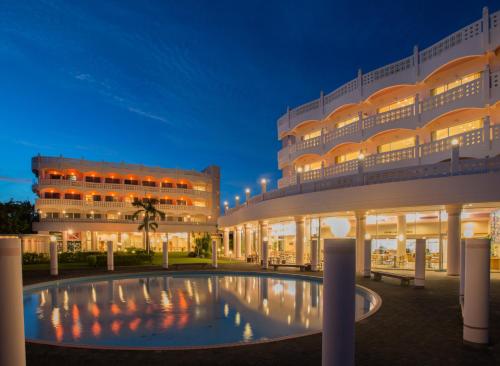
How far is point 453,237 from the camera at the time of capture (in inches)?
717

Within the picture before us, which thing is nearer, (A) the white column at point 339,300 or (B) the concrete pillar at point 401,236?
(A) the white column at point 339,300

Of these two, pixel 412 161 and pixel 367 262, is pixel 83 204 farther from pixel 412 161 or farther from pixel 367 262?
pixel 412 161

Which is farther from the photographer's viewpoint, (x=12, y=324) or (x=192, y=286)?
(x=192, y=286)

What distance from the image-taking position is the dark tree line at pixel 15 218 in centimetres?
4703

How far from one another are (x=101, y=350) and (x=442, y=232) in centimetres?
2149

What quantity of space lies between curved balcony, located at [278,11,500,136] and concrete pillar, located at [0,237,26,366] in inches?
950

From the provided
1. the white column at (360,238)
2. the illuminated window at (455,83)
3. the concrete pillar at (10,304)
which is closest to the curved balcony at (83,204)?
the white column at (360,238)

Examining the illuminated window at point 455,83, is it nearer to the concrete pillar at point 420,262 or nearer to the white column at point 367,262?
the white column at point 367,262

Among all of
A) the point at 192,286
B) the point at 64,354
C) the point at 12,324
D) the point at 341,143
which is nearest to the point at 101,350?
the point at 64,354

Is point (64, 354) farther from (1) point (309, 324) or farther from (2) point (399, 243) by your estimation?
(2) point (399, 243)

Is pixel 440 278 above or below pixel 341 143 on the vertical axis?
below

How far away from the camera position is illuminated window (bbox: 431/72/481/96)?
22.3m

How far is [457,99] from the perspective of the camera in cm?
2142

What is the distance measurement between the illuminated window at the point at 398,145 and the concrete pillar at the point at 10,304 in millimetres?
26055
